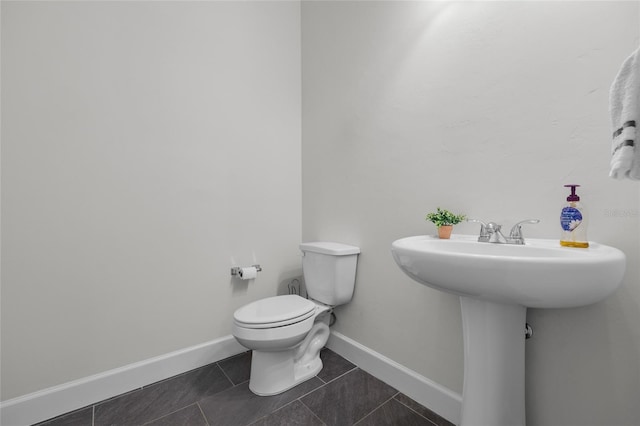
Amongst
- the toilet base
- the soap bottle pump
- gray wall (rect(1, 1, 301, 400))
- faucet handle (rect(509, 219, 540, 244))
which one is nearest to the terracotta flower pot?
faucet handle (rect(509, 219, 540, 244))

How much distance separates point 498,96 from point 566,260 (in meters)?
0.74

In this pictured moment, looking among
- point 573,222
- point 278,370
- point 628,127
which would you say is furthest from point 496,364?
point 278,370

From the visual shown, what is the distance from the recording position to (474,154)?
3.90ft

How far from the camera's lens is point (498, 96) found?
1.12 metres

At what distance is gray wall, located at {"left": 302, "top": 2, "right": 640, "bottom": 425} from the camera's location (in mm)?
892

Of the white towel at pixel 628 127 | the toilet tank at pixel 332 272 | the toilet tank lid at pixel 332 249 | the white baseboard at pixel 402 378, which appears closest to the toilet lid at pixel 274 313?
the toilet tank at pixel 332 272

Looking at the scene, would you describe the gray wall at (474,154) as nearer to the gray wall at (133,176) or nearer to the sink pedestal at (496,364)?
the sink pedestal at (496,364)

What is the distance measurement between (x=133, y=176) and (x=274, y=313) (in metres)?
1.01

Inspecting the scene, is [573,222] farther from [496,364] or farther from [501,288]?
[496,364]

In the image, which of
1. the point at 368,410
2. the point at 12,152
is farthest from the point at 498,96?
the point at 12,152

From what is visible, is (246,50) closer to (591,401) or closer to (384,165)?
(384,165)

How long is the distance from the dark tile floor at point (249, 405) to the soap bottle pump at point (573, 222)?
2.97 feet

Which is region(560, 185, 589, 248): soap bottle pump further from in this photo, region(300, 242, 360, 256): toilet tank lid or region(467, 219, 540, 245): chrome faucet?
region(300, 242, 360, 256): toilet tank lid

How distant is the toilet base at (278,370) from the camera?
1.43m
